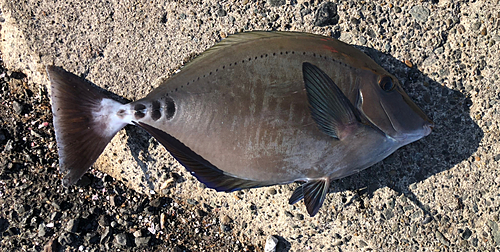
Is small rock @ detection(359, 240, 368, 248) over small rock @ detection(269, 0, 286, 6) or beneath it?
beneath

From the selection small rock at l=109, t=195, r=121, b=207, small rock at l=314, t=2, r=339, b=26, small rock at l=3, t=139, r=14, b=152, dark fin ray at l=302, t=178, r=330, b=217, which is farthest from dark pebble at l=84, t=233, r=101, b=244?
small rock at l=314, t=2, r=339, b=26

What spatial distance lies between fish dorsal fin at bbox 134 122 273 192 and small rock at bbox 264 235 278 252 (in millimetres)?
560

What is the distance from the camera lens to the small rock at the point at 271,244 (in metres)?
2.31

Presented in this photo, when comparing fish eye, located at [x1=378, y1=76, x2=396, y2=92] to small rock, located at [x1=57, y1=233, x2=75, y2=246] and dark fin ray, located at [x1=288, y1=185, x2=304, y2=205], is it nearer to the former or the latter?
dark fin ray, located at [x1=288, y1=185, x2=304, y2=205]

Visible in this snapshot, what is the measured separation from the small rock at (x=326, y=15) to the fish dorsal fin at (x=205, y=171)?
105cm

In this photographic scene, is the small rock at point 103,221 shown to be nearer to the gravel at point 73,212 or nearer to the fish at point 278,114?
the gravel at point 73,212

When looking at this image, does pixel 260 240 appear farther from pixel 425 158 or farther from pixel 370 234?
pixel 425 158

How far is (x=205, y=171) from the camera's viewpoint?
75.9 inches

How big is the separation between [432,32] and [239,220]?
65.4 inches

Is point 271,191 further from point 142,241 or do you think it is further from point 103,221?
point 103,221

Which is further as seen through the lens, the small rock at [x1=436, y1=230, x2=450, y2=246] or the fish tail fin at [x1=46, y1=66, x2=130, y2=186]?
the small rock at [x1=436, y1=230, x2=450, y2=246]

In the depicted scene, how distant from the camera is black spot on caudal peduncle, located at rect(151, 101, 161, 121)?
1951 millimetres

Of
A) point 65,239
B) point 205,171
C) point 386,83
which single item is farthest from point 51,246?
point 386,83

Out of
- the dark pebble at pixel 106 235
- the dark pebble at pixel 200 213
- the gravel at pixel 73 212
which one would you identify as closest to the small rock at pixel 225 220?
Result: the gravel at pixel 73 212
